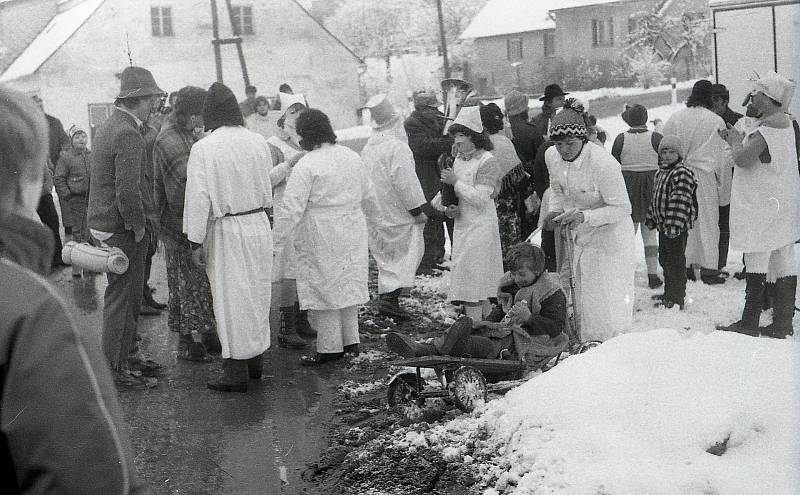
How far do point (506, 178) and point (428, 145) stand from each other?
2.12 m

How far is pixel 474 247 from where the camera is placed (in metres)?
7.80

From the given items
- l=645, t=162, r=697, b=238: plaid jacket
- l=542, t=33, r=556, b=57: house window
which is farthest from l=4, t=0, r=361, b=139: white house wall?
l=645, t=162, r=697, b=238: plaid jacket

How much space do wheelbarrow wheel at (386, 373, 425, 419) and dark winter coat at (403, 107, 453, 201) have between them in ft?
16.7

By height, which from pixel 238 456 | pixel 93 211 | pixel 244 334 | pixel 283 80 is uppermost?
pixel 283 80

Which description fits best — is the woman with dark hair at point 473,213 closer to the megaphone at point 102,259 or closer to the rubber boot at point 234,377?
the rubber boot at point 234,377

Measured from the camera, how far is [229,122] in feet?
21.3

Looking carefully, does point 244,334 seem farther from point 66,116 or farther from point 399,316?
point 66,116

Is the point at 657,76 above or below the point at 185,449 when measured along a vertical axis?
above

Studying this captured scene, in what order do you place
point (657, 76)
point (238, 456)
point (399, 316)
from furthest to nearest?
point (657, 76), point (399, 316), point (238, 456)

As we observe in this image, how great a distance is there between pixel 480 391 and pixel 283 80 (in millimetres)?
24509

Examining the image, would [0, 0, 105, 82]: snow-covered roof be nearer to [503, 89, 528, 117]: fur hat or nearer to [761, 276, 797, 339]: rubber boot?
[503, 89, 528, 117]: fur hat

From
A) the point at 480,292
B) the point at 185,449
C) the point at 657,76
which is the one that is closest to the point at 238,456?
the point at 185,449

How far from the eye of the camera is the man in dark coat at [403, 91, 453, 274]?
33.9 ft

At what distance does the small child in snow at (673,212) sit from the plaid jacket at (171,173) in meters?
4.13
